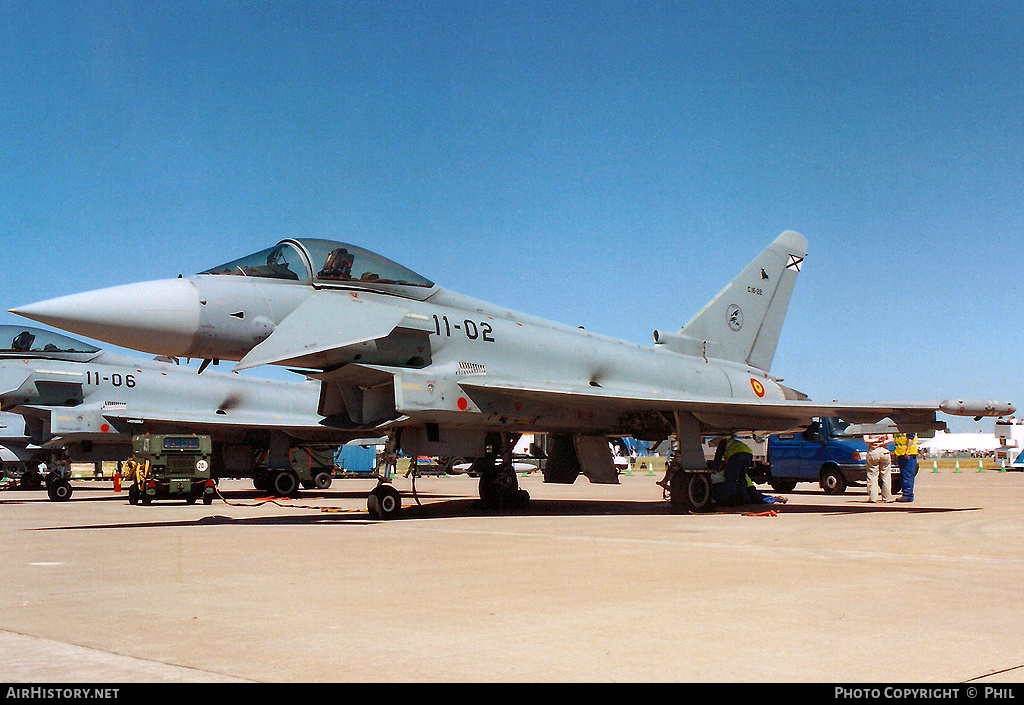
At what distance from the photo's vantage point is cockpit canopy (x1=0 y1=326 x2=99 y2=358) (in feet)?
72.2

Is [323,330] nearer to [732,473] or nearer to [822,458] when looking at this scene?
[732,473]

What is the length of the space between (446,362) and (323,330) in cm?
196

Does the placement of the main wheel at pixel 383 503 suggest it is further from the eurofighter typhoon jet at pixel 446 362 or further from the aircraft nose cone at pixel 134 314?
the aircraft nose cone at pixel 134 314

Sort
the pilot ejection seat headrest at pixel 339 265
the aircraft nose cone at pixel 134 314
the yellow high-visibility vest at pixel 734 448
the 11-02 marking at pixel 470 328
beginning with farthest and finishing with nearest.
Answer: the yellow high-visibility vest at pixel 734 448 < the 11-02 marking at pixel 470 328 < the pilot ejection seat headrest at pixel 339 265 < the aircraft nose cone at pixel 134 314

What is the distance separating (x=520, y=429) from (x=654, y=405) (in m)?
2.02

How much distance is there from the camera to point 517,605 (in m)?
5.33

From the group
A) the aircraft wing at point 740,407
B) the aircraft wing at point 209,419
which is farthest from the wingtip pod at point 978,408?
the aircraft wing at point 209,419

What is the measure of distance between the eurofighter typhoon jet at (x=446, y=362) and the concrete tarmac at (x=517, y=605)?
219 centimetres

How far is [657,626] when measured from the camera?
4617mm

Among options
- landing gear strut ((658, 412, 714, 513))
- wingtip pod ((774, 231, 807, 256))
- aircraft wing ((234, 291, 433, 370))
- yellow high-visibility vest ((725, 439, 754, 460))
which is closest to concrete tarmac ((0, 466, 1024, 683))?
aircraft wing ((234, 291, 433, 370))

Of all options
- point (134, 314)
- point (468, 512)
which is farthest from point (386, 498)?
point (134, 314)

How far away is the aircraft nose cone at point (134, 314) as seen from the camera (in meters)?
10.2

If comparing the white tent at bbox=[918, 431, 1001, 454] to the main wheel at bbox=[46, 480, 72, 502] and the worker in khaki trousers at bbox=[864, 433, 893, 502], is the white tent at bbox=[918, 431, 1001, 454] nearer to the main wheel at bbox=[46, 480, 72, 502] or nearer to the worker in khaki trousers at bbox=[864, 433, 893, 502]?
the worker in khaki trousers at bbox=[864, 433, 893, 502]

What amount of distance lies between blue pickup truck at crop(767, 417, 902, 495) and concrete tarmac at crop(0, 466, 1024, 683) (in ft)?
38.2
